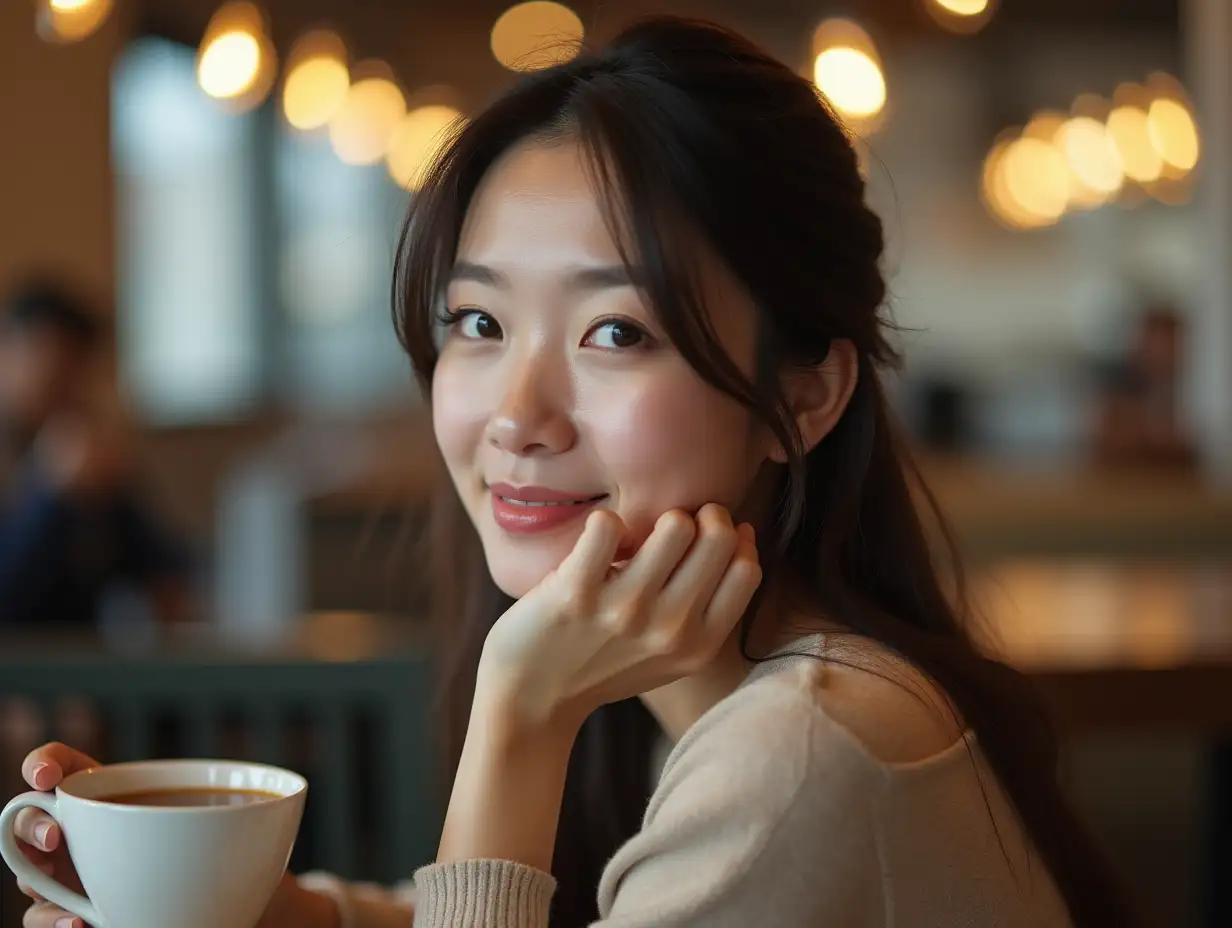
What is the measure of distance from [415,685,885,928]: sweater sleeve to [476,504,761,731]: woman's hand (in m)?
0.07

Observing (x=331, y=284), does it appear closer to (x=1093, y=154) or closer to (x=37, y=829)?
(x=1093, y=154)

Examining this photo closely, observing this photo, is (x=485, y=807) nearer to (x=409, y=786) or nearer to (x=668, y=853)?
(x=668, y=853)

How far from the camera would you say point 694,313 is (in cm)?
94

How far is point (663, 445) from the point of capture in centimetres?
96

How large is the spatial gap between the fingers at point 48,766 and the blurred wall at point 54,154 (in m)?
4.57

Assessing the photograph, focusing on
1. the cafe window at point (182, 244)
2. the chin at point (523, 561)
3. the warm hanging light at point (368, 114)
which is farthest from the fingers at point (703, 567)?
the cafe window at point (182, 244)

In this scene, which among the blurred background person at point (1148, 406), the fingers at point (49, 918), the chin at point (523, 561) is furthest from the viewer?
the blurred background person at point (1148, 406)

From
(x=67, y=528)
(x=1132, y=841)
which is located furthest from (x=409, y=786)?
(x=1132, y=841)

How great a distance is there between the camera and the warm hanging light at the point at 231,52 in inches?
90.9

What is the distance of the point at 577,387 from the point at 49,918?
1.60ft

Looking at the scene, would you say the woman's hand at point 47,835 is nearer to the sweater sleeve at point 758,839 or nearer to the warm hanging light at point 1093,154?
the sweater sleeve at point 758,839

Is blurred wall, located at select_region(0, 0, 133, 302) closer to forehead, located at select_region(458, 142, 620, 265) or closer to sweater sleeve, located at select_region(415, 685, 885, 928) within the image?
forehead, located at select_region(458, 142, 620, 265)

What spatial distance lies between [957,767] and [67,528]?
Answer: 2.48 m

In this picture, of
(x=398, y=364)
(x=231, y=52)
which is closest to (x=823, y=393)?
(x=231, y=52)
